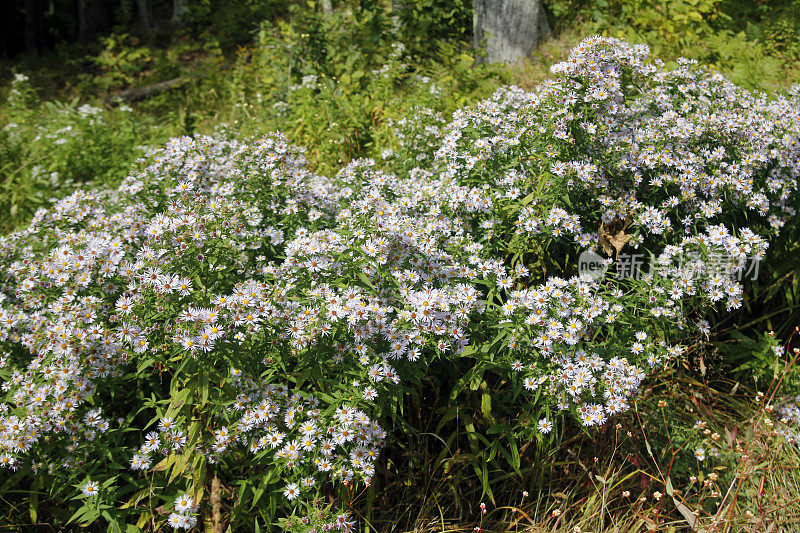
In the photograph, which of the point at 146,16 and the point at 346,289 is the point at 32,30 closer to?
the point at 146,16

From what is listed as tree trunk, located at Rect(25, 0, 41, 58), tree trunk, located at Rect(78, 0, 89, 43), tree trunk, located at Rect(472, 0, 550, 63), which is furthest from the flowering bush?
tree trunk, located at Rect(78, 0, 89, 43)

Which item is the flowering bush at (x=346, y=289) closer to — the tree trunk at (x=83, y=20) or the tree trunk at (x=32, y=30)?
the tree trunk at (x=32, y=30)

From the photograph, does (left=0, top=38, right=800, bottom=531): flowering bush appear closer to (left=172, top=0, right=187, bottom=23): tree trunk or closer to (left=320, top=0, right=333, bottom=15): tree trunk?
(left=320, top=0, right=333, bottom=15): tree trunk

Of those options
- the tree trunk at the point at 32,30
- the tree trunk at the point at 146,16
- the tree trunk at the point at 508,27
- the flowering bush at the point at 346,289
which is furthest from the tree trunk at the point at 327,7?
the tree trunk at the point at 32,30

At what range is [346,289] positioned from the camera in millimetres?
2428

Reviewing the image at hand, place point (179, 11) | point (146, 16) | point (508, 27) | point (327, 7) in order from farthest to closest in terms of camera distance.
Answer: point (179, 11), point (146, 16), point (327, 7), point (508, 27)

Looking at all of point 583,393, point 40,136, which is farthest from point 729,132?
point 40,136

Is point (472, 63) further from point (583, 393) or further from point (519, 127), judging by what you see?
point (583, 393)

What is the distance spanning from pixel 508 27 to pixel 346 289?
17.4 feet

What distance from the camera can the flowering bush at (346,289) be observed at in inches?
90.3

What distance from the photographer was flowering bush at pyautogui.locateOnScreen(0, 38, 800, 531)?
2293mm

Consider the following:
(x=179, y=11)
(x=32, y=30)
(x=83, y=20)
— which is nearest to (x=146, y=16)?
(x=179, y=11)

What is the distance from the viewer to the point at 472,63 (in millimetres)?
6605

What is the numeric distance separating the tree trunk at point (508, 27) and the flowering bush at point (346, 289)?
3365 mm
